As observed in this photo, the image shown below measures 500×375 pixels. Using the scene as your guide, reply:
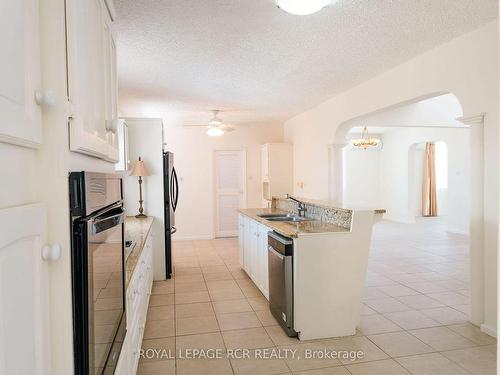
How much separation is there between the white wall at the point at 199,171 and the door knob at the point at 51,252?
6.80 m

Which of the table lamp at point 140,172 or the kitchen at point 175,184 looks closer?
the kitchen at point 175,184

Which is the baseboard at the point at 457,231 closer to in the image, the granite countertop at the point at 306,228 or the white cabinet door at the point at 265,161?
the white cabinet door at the point at 265,161

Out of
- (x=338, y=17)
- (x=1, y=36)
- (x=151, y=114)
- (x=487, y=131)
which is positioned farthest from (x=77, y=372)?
(x=151, y=114)

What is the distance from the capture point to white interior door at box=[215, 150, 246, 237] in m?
7.86

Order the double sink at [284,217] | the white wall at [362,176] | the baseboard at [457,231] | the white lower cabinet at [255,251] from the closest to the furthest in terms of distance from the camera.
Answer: the white lower cabinet at [255,251]
the double sink at [284,217]
the baseboard at [457,231]
the white wall at [362,176]

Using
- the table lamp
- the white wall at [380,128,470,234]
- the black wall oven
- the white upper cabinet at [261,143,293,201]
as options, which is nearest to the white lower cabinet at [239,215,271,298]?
the table lamp

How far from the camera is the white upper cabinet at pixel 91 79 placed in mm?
1007

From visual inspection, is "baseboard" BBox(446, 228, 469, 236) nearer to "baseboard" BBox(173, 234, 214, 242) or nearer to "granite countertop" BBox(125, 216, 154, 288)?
"baseboard" BBox(173, 234, 214, 242)

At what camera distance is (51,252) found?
2.93 feet

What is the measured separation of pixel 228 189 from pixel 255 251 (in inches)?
149

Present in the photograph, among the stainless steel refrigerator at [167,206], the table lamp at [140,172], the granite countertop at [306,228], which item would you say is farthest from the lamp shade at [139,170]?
the granite countertop at [306,228]

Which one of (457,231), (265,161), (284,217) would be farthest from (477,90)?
(457,231)

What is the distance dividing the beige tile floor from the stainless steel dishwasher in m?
0.13

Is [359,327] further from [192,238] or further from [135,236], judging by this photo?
[192,238]
